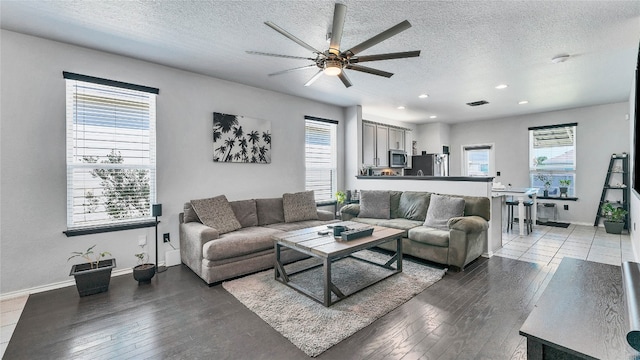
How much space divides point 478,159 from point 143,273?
328 inches

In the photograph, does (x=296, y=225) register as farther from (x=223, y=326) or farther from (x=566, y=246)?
(x=566, y=246)

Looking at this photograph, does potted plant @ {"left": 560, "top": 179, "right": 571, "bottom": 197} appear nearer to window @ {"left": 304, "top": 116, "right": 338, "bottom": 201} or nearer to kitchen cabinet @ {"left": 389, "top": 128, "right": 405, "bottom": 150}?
kitchen cabinet @ {"left": 389, "top": 128, "right": 405, "bottom": 150}

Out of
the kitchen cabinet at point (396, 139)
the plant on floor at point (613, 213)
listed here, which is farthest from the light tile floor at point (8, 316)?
the plant on floor at point (613, 213)

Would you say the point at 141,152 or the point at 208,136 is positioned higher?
the point at 208,136

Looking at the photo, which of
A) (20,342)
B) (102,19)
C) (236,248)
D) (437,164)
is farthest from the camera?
(437,164)

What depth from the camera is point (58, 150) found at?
3059 mm

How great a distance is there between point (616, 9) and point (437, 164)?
526cm

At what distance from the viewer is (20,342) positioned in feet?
6.79

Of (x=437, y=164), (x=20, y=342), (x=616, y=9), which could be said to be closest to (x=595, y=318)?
(x=616, y=9)

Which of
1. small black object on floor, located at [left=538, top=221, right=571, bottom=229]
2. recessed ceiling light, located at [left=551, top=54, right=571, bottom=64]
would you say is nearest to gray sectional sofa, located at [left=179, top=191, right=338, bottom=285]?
recessed ceiling light, located at [left=551, top=54, right=571, bottom=64]

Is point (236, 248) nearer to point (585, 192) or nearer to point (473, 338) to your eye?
point (473, 338)

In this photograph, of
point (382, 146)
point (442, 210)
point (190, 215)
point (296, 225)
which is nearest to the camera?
point (190, 215)

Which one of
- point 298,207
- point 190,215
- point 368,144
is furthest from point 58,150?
point 368,144

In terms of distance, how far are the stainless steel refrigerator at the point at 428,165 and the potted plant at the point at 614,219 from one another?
3.32m
